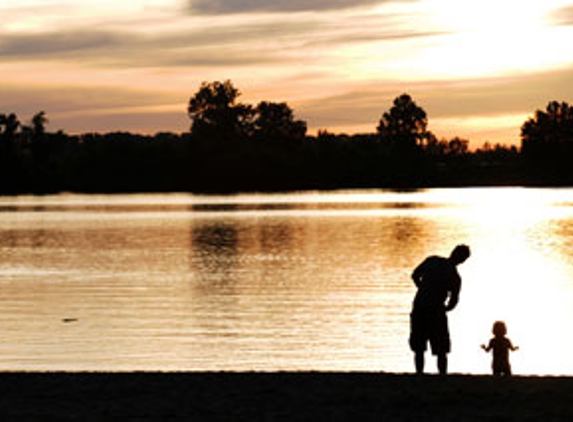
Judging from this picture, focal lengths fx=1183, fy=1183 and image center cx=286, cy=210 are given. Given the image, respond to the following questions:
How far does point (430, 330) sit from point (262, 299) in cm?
3108

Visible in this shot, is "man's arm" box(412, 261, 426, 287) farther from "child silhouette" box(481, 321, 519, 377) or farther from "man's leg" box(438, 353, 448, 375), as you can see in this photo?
"child silhouette" box(481, 321, 519, 377)

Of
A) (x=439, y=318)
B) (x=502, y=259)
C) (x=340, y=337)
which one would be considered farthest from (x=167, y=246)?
(x=439, y=318)

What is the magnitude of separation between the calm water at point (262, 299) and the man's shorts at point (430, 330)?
34.1 ft

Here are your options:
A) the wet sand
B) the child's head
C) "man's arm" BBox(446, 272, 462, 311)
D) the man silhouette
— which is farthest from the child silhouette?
the wet sand

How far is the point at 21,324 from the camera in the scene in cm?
3853

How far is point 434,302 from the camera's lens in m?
17.8

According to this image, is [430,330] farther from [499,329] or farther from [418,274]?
[499,329]

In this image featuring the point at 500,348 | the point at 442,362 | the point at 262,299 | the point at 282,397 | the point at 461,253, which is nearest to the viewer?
the point at 282,397

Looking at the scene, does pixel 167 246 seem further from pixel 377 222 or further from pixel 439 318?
pixel 439 318

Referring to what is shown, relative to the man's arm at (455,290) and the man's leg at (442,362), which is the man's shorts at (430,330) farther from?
the man's arm at (455,290)

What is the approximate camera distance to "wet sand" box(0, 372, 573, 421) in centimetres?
1384

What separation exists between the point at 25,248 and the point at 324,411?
77.3m

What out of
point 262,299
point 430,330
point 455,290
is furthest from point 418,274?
point 262,299

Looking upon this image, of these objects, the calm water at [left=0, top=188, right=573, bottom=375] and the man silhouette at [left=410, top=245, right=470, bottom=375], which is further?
the calm water at [left=0, top=188, right=573, bottom=375]
